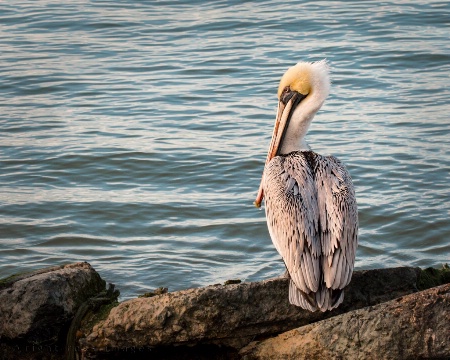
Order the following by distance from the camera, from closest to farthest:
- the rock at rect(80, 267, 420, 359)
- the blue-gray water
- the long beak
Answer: the rock at rect(80, 267, 420, 359) → the long beak → the blue-gray water

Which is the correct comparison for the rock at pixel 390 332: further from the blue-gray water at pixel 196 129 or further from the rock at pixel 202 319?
the blue-gray water at pixel 196 129

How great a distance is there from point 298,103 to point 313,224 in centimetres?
160

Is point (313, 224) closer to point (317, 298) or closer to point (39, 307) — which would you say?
point (317, 298)

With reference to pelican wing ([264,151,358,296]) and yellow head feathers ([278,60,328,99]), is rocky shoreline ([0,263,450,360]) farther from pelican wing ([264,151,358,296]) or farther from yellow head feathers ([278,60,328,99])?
yellow head feathers ([278,60,328,99])

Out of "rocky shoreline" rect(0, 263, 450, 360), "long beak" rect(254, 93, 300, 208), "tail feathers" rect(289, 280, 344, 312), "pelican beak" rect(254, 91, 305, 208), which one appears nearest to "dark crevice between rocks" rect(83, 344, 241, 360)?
"rocky shoreline" rect(0, 263, 450, 360)

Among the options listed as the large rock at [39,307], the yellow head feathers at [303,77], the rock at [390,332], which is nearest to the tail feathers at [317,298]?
the rock at [390,332]

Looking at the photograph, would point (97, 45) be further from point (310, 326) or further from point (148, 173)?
point (310, 326)

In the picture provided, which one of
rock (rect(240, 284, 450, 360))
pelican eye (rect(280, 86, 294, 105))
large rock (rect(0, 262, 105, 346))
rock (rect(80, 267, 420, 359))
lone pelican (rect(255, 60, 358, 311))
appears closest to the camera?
rock (rect(240, 284, 450, 360))

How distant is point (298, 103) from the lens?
6.48 metres

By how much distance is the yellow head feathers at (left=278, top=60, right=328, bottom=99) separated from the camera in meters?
6.44

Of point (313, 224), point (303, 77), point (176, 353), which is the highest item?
point (303, 77)

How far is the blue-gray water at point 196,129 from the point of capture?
8.17m

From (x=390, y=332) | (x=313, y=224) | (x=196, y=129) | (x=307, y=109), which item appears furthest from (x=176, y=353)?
(x=196, y=129)

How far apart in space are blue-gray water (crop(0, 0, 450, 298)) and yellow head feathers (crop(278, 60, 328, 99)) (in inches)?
69.4
